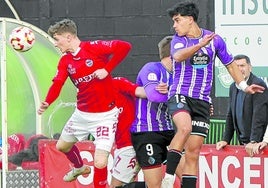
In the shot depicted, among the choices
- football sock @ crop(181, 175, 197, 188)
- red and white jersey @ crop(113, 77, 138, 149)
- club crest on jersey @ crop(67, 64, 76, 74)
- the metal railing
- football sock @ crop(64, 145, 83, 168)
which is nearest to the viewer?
football sock @ crop(181, 175, 197, 188)

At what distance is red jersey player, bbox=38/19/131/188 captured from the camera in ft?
36.7

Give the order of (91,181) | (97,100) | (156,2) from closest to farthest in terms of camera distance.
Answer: (97,100), (91,181), (156,2)

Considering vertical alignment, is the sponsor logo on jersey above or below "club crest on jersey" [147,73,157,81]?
above

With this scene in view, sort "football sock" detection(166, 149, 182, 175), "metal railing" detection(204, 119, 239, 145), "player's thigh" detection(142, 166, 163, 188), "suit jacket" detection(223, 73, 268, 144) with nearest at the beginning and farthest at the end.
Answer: "football sock" detection(166, 149, 182, 175)
"player's thigh" detection(142, 166, 163, 188)
"suit jacket" detection(223, 73, 268, 144)
"metal railing" detection(204, 119, 239, 145)

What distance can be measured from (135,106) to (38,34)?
2947 mm

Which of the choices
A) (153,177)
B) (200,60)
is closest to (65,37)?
(200,60)

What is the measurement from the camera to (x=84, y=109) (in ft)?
37.2

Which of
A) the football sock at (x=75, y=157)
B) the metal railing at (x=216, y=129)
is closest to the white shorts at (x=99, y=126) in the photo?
the football sock at (x=75, y=157)

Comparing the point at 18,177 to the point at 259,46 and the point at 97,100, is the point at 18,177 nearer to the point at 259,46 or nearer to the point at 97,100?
the point at 97,100

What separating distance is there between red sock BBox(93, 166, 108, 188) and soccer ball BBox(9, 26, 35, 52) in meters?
2.35

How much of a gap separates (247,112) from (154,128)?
3.72ft

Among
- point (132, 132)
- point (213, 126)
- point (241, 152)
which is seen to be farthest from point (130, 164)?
point (213, 126)

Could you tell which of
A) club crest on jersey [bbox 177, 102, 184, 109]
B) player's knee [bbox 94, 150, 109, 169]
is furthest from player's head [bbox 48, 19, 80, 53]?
club crest on jersey [bbox 177, 102, 184, 109]

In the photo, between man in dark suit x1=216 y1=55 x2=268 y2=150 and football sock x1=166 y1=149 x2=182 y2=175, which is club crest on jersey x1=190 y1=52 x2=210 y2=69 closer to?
football sock x1=166 y1=149 x2=182 y2=175
